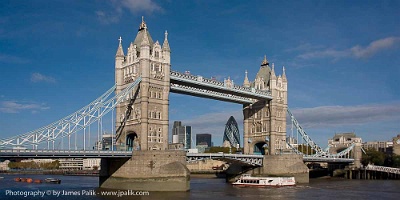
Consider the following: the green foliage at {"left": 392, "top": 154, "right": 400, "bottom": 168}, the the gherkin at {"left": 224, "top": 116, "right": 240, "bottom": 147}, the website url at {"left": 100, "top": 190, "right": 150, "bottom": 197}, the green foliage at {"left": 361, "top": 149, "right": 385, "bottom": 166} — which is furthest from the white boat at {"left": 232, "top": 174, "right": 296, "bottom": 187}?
the the gherkin at {"left": 224, "top": 116, "right": 240, "bottom": 147}

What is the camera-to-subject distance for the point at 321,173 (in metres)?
121

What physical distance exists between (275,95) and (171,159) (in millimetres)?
37201

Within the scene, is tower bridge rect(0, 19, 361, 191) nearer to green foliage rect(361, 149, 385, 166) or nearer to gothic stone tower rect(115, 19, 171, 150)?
gothic stone tower rect(115, 19, 171, 150)

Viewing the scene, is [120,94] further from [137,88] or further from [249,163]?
[249,163]

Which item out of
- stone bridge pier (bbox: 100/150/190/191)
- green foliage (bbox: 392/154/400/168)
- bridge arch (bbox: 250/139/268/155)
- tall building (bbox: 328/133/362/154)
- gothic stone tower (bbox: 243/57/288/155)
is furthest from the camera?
tall building (bbox: 328/133/362/154)

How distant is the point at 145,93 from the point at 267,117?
3564 centimetres

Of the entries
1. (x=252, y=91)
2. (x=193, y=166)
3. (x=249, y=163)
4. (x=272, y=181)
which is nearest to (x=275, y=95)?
(x=252, y=91)

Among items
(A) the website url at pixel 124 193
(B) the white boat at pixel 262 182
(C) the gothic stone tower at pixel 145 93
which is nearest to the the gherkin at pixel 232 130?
(B) the white boat at pixel 262 182

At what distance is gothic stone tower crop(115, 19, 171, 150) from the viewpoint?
68812mm

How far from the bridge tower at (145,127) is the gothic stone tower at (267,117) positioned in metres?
30.6

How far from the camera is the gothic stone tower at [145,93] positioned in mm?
68812

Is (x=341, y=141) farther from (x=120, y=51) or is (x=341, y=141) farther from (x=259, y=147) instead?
(x=120, y=51)

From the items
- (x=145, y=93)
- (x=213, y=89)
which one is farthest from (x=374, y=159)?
(x=145, y=93)

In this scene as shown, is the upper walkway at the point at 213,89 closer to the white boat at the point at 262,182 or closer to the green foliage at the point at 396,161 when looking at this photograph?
the white boat at the point at 262,182
